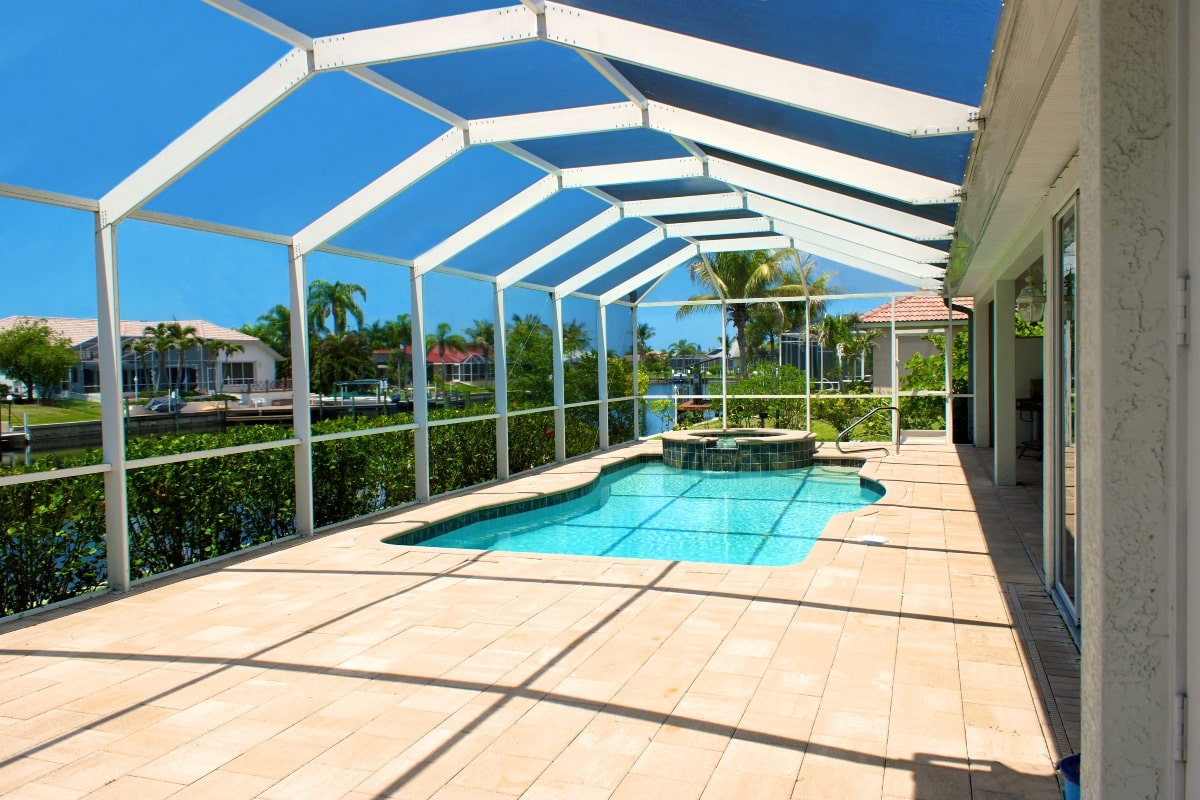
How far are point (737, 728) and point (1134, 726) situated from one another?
187cm

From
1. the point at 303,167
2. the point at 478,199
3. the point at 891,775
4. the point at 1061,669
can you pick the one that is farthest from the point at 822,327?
the point at 891,775

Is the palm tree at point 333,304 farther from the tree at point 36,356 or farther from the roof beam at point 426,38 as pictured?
the roof beam at point 426,38

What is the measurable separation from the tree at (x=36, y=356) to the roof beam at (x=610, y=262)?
8.83 metres

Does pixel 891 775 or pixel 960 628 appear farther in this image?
pixel 960 628

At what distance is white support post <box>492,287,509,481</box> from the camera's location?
40.5 feet

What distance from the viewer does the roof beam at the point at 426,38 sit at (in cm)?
549

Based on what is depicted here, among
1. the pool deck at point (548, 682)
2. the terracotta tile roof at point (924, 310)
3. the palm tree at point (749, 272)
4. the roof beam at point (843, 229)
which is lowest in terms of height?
the pool deck at point (548, 682)

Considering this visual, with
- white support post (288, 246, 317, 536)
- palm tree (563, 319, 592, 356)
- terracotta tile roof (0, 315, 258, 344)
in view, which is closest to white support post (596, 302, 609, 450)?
palm tree (563, 319, 592, 356)

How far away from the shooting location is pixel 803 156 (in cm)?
708

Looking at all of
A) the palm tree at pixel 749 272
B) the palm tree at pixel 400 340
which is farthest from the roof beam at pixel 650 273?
the palm tree at pixel 749 272

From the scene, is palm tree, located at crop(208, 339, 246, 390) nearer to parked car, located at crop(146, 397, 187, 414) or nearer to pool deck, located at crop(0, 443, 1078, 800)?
parked car, located at crop(146, 397, 187, 414)

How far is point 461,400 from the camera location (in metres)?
12.0

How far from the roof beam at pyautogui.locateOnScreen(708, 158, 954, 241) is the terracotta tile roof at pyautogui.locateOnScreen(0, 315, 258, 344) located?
490cm

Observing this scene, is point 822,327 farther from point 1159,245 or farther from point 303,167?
point 1159,245
